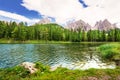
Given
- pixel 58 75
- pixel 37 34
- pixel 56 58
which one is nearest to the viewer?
pixel 58 75

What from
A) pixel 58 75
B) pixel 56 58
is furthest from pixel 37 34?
pixel 58 75

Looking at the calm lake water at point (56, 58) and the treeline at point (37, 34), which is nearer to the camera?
the calm lake water at point (56, 58)

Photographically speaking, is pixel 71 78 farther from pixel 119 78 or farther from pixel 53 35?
pixel 53 35

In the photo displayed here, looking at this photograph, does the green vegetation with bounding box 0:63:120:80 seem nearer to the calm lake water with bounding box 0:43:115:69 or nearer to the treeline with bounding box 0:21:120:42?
the calm lake water with bounding box 0:43:115:69

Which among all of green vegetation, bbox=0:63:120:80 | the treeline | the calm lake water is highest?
the treeline

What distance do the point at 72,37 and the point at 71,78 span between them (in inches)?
7097

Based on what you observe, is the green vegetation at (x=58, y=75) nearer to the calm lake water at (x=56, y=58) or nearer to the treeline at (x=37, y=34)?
the calm lake water at (x=56, y=58)

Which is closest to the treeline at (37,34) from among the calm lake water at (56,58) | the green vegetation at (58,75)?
the calm lake water at (56,58)

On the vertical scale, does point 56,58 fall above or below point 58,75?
below

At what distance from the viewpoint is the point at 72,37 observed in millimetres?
198000

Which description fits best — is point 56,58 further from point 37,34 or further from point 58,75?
point 37,34

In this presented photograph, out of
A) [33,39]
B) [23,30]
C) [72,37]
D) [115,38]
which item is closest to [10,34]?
[23,30]

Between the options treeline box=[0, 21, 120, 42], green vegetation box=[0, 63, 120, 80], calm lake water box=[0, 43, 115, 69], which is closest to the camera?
green vegetation box=[0, 63, 120, 80]

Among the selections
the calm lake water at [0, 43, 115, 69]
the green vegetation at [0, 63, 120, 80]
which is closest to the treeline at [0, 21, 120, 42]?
the calm lake water at [0, 43, 115, 69]
